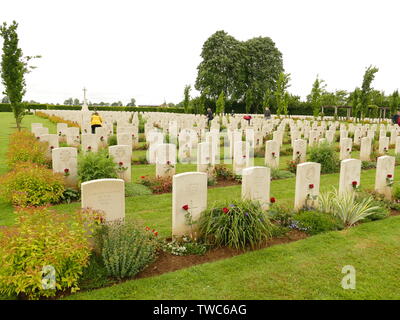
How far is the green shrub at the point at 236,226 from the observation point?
4996mm

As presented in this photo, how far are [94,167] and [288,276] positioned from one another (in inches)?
205

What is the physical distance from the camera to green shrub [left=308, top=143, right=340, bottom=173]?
1083 cm

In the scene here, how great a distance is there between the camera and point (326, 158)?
10883 millimetres

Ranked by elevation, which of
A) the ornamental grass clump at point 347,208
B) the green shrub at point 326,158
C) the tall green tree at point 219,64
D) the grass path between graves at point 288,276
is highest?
the tall green tree at point 219,64

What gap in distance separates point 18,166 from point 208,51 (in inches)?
1581

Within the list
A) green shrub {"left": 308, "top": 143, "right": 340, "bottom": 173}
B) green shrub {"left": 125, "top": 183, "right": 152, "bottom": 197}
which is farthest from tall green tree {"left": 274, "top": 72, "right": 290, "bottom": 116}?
green shrub {"left": 125, "top": 183, "right": 152, "bottom": 197}

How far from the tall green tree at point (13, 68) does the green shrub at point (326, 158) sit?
14.3 m

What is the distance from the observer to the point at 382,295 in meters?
3.87

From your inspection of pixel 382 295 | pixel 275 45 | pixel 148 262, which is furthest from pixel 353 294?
pixel 275 45

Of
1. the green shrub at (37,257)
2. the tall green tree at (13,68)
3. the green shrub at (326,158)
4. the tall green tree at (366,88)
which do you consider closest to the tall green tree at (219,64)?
the tall green tree at (366,88)

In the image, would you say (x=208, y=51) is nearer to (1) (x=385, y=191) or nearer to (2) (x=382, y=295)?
(1) (x=385, y=191)

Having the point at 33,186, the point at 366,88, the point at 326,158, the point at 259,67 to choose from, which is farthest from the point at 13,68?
the point at 259,67

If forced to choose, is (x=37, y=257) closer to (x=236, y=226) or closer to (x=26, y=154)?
(x=236, y=226)

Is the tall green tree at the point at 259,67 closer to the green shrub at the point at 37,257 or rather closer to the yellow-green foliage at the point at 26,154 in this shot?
the yellow-green foliage at the point at 26,154
